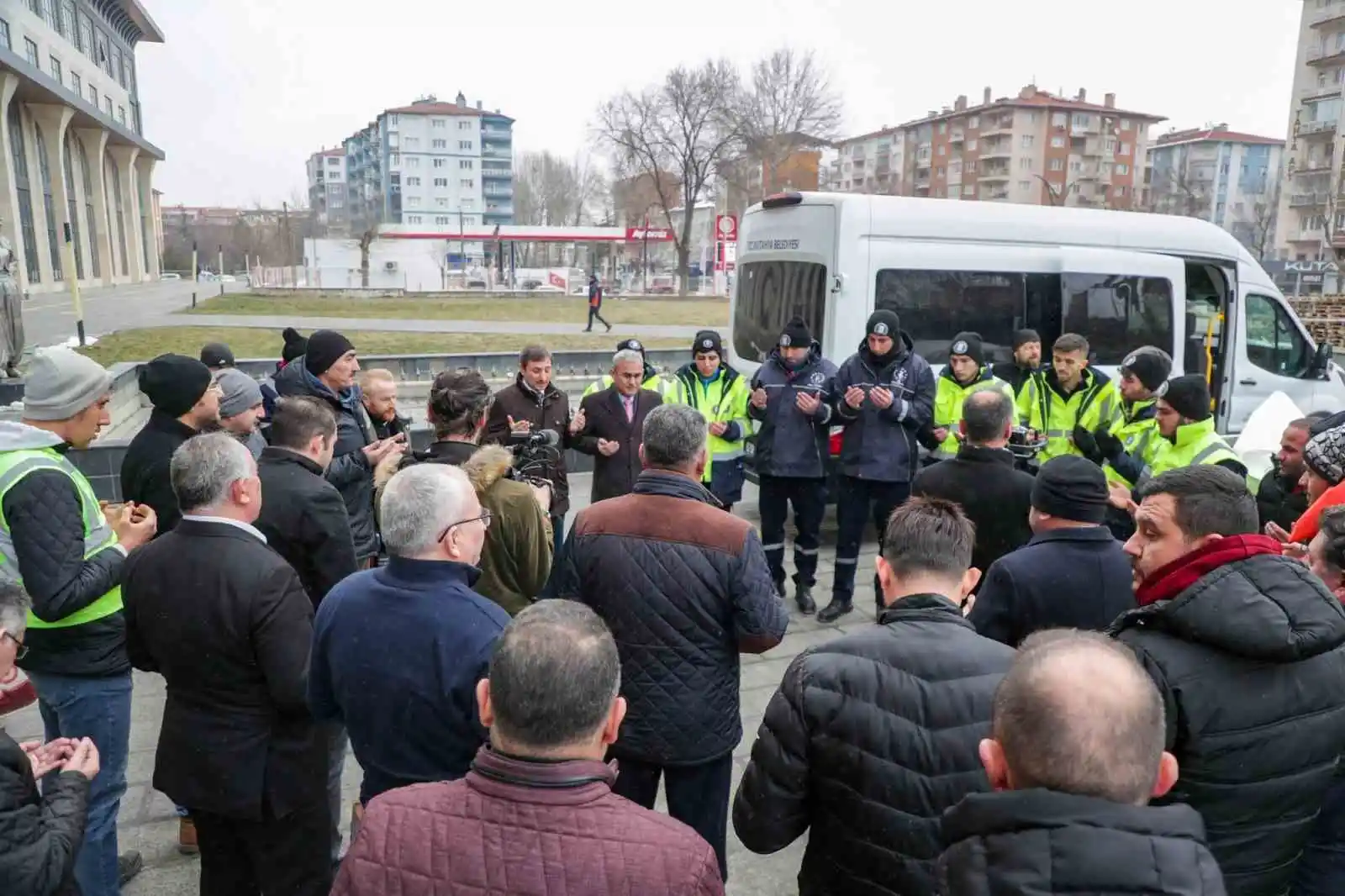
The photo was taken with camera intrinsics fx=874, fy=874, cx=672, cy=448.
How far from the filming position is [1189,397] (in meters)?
4.38

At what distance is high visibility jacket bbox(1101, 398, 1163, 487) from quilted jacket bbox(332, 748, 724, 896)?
4243 mm

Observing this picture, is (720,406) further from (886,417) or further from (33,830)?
(33,830)

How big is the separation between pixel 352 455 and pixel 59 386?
4.64 ft

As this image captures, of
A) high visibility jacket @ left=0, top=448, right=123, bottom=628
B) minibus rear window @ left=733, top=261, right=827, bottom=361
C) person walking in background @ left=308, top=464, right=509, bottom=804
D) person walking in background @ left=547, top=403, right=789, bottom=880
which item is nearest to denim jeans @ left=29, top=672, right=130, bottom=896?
high visibility jacket @ left=0, top=448, right=123, bottom=628

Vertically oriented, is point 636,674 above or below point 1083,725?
below

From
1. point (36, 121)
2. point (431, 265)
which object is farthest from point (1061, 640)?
point (431, 265)

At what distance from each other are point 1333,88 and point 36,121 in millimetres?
79369

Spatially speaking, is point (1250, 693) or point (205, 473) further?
point (205, 473)

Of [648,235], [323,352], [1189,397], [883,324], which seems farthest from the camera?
[648,235]

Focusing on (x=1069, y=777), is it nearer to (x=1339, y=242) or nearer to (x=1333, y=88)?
(x=1339, y=242)

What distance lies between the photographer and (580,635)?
1620 millimetres

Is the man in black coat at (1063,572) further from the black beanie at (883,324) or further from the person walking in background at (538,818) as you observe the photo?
the black beanie at (883,324)

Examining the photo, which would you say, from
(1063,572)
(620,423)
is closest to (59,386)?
(620,423)

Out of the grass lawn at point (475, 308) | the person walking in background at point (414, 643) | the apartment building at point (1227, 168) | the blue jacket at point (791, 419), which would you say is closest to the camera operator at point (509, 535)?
the person walking in background at point (414, 643)
